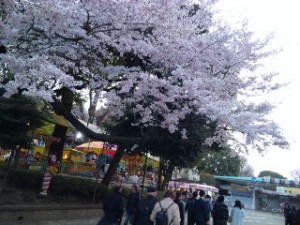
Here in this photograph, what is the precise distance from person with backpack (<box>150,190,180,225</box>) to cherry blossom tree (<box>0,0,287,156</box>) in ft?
10.7

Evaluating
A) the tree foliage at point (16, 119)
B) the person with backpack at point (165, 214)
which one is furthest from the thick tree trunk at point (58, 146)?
the person with backpack at point (165, 214)

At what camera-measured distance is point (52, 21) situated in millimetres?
9102

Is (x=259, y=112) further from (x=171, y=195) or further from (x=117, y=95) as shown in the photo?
(x=171, y=195)

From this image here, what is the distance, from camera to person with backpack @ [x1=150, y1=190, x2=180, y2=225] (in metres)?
7.09

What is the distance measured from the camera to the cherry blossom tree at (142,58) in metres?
8.78

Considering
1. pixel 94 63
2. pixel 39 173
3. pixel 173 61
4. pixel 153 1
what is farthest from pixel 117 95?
pixel 39 173

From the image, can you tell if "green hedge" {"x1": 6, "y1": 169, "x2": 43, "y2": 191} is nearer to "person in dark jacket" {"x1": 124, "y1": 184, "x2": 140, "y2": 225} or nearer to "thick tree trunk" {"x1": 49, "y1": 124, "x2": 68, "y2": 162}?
"thick tree trunk" {"x1": 49, "y1": 124, "x2": 68, "y2": 162}

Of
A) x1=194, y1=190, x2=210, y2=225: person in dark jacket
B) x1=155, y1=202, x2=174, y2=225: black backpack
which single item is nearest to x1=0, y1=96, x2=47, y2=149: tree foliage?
x1=194, y1=190, x2=210, y2=225: person in dark jacket

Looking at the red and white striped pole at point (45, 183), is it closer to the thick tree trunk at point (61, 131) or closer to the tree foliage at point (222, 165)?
the thick tree trunk at point (61, 131)

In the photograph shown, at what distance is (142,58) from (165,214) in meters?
6.24

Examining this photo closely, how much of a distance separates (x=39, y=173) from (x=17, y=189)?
1131 millimetres

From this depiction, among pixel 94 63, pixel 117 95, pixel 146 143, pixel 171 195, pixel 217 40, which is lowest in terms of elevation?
pixel 171 195

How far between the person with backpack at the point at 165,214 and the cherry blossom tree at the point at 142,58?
326 cm

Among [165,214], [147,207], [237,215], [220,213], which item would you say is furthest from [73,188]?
[165,214]
